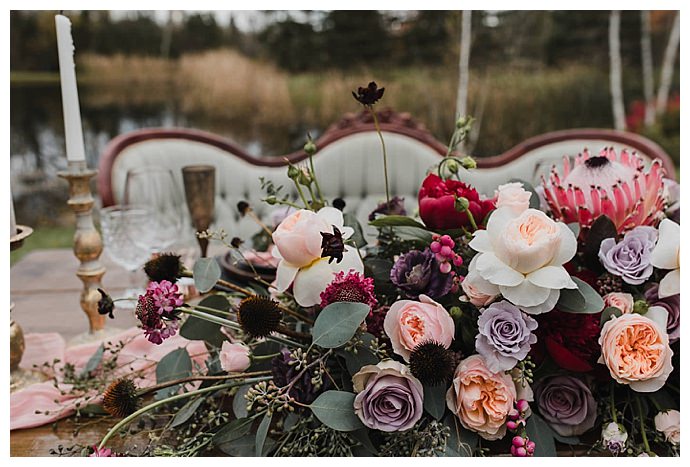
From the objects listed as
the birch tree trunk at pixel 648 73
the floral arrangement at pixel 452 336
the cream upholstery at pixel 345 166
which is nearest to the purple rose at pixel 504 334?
the floral arrangement at pixel 452 336

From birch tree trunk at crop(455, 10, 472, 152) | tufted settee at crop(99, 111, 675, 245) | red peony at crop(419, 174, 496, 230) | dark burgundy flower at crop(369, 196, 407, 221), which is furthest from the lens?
birch tree trunk at crop(455, 10, 472, 152)

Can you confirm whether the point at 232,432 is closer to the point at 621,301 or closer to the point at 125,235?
the point at 621,301

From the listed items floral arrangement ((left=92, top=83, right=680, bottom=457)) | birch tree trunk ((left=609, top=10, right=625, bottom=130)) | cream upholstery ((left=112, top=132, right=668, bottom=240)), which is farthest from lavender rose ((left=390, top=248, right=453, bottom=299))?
birch tree trunk ((left=609, top=10, right=625, bottom=130))

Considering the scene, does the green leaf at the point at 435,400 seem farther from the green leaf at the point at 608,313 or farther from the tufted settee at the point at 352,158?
the tufted settee at the point at 352,158

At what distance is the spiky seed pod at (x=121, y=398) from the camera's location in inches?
23.6

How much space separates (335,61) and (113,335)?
330cm

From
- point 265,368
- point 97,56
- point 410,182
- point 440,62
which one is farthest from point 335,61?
point 265,368

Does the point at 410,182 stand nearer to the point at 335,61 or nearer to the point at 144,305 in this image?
the point at 144,305

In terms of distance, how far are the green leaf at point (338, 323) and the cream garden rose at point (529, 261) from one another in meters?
0.12

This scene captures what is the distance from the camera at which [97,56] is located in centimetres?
393

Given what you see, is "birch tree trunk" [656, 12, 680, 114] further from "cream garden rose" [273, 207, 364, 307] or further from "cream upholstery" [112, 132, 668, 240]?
"cream garden rose" [273, 207, 364, 307]

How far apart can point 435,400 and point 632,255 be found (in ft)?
0.86

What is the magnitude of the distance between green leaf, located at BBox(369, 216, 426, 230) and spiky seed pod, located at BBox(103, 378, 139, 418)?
1.02 ft

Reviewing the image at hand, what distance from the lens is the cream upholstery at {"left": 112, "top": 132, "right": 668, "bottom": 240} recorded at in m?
2.05
